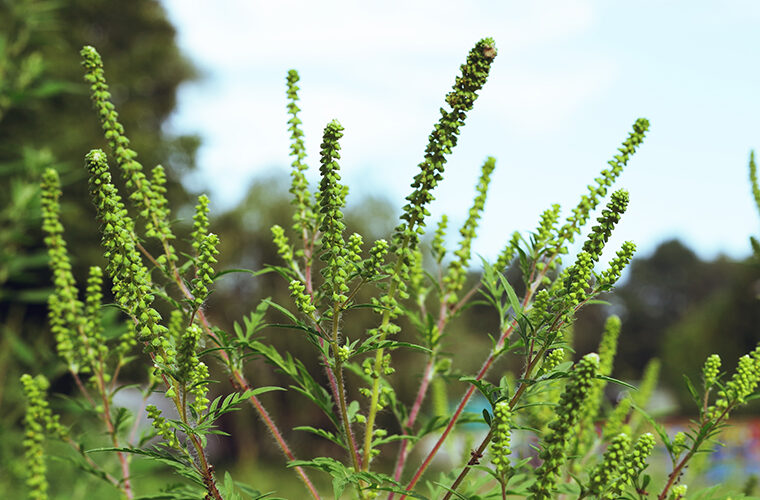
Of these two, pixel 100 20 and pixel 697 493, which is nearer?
pixel 697 493

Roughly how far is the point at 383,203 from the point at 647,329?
143 feet

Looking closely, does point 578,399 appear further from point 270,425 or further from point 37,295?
point 37,295

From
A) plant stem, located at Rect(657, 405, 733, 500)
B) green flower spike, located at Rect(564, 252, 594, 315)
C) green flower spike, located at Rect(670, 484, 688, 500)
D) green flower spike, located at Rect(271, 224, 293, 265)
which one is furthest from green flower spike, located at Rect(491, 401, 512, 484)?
green flower spike, located at Rect(271, 224, 293, 265)

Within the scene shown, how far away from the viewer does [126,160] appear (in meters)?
1.95

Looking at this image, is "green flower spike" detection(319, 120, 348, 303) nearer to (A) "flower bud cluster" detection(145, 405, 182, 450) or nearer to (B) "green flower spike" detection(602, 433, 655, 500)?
(A) "flower bud cluster" detection(145, 405, 182, 450)

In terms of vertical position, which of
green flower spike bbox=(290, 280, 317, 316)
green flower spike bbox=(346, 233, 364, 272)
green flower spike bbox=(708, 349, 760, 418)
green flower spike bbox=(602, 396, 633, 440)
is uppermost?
green flower spike bbox=(346, 233, 364, 272)

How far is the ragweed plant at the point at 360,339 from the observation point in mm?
1433

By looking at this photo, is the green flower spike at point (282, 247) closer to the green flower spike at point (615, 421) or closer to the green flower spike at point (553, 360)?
the green flower spike at point (553, 360)

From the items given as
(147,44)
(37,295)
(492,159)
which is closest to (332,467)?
(492,159)

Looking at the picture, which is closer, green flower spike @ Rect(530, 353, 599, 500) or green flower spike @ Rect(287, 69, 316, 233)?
green flower spike @ Rect(530, 353, 599, 500)

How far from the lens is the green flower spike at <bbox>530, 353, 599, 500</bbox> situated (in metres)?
1.28

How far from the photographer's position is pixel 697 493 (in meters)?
1.93

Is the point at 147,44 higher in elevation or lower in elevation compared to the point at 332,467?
higher

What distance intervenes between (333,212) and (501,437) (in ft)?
2.04
